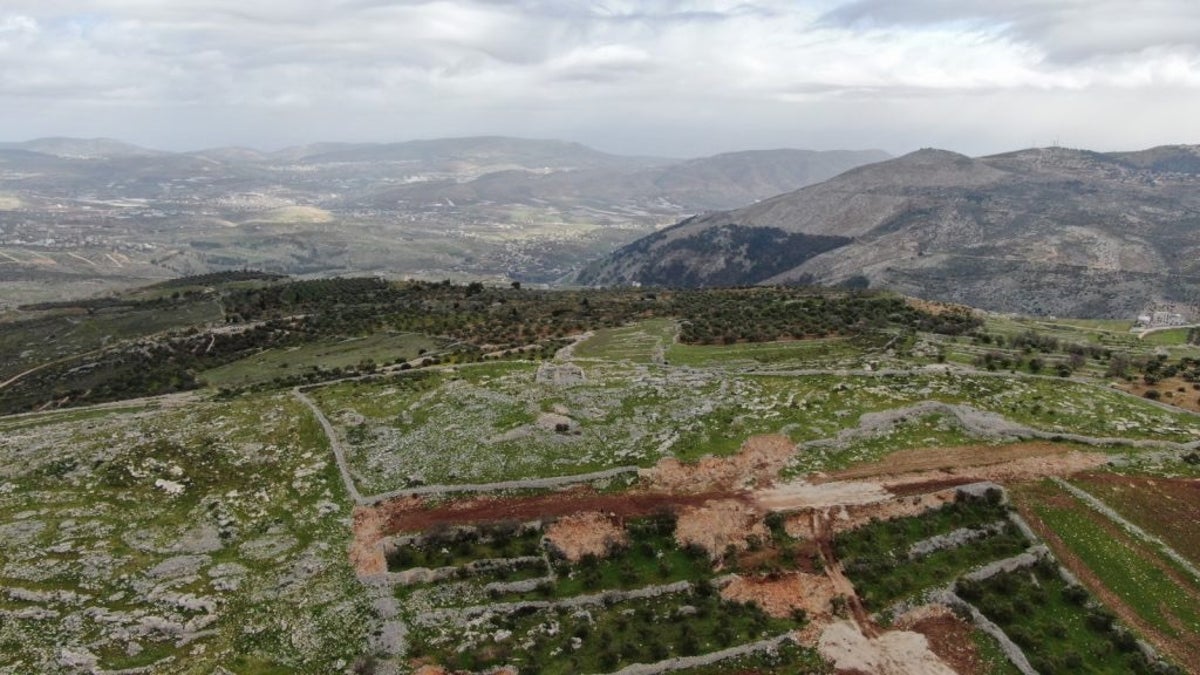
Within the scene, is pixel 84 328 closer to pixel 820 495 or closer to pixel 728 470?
pixel 728 470

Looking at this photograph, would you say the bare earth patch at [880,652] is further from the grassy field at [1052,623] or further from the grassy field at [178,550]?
the grassy field at [178,550]

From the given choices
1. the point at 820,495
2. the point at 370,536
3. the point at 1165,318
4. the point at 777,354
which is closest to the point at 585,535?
the point at 370,536

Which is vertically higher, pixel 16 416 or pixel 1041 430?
pixel 1041 430

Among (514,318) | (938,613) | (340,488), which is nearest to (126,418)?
(340,488)

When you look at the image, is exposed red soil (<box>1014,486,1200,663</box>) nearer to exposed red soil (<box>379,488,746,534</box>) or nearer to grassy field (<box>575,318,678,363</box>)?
exposed red soil (<box>379,488,746,534</box>)

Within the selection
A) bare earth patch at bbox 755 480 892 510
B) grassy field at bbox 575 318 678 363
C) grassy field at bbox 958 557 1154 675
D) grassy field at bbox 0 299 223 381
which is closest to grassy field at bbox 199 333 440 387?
grassy field at bbox 575 318 678 363

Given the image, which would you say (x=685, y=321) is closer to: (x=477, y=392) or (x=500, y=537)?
(x=477, y=392)
